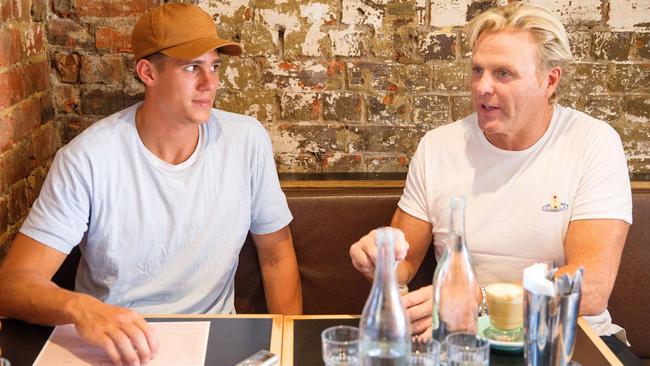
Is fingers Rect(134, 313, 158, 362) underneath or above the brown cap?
underneath

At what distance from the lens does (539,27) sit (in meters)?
2.10

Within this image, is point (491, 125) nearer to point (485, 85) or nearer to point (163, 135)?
point (485, 85)

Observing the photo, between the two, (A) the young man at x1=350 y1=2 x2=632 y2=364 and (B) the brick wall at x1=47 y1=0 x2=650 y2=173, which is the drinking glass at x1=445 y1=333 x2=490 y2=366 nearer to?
(A) the young man at x1=350 y1=2 x2=632 y2=364

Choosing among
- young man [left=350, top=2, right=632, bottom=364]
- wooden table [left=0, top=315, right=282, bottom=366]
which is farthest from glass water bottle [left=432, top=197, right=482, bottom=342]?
A: young man [left=350, top=2, right=632, bottom=364]

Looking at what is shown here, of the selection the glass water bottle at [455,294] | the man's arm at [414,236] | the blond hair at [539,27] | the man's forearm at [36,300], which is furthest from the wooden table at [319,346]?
the blond hair at [539,27]

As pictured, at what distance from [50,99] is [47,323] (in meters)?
1.10

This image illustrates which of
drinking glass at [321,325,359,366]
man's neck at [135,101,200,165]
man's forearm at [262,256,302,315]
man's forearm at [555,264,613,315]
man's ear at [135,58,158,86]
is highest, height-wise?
man's ear at [135,58,158,86]

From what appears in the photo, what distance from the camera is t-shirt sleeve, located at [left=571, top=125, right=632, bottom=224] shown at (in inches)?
80.9

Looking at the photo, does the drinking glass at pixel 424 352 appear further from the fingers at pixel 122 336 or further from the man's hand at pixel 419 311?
the fingers at pixel 122 336

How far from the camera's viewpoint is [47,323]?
67.3 inches

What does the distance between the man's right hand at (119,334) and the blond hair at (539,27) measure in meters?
1.17

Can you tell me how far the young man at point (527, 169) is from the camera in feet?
6.83

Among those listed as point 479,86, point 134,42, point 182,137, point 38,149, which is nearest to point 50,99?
point 38,149

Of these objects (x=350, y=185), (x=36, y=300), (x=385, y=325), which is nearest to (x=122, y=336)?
(x=36, y=300)
